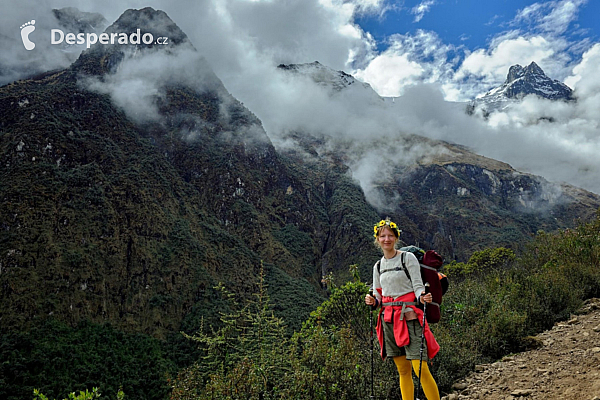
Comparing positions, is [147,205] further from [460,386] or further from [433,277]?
[433,277]

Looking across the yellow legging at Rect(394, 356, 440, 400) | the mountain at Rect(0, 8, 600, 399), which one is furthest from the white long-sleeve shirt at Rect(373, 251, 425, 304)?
the mountain at Rect(0, 8, 600, 399)

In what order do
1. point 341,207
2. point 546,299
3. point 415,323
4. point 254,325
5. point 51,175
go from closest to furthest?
point 415,323, point 254,325, point 546,299, point 51,175, point 341,207

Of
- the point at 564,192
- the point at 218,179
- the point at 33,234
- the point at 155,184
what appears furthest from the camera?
the point at 564,192

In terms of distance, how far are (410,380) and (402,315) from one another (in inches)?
29.1

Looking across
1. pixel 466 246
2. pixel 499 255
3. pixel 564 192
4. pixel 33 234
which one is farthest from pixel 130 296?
pixel 564 192

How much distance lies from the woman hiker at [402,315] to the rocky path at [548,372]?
1.39 metres

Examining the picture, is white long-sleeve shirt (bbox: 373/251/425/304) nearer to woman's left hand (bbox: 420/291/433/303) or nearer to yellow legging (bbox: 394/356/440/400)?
woman's left hand (bbox: 420/291/433/303)

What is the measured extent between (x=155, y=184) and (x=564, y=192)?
222 m

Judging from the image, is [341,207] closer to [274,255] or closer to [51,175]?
[274,255]

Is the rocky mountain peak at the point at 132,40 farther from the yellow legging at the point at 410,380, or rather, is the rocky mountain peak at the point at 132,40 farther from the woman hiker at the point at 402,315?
the yellow legging at the point at 410,380

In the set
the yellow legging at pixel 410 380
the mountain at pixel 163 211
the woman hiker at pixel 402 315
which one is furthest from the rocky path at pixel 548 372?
the mountain at pixel 163 211

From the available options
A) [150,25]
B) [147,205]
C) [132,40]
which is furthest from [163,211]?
[150,25]

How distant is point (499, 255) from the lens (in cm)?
5022

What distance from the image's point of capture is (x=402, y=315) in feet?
11.2
